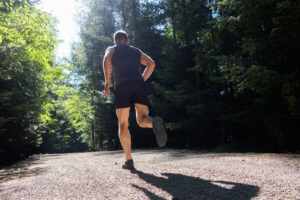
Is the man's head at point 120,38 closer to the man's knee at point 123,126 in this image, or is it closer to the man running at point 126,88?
the man running at point 126,88

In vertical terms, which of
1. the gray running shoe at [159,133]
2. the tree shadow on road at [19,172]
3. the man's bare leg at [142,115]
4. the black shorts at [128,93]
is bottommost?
the tree shadow on road at [19,172]

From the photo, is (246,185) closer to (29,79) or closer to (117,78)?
(117,78)

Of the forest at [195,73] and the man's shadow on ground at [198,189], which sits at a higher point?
the forest at [195,73]

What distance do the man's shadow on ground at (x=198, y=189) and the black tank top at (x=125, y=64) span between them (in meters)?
1.58

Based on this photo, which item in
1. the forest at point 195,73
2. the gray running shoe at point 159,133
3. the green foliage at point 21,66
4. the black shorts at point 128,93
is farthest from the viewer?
the green foliage at point 21,66

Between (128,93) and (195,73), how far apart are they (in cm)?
916

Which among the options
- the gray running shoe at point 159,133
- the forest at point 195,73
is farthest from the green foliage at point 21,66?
the gray running shoe at point 159,133

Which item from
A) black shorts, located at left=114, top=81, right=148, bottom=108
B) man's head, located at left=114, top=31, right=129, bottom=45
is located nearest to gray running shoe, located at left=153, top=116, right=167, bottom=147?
black shorts, located at left=114, top=81, right=148, bottom=108

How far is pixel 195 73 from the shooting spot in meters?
12.1

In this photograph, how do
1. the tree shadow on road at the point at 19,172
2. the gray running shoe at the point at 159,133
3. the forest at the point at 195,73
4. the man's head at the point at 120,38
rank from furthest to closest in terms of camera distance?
the forest at the point at 195,73 → the tree shadow on road at the point at 19,172 → the man's head at the point at 120,38 → the gray running shoe at the point at 159,133

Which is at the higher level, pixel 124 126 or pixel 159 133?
pixel 124 126

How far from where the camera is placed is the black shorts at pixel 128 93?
346 cm

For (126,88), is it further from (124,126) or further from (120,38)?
(120,38)

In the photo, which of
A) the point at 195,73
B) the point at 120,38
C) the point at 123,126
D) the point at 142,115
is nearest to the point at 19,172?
the point at 123,126
